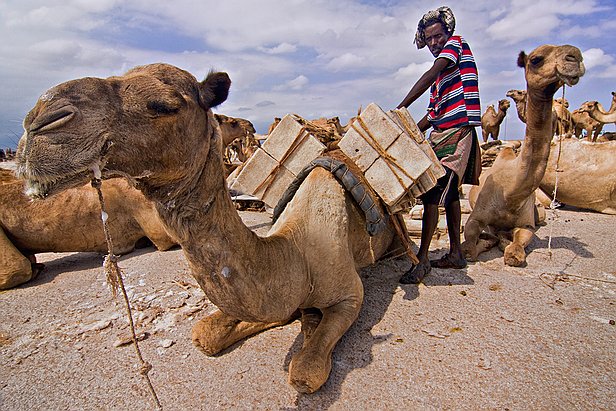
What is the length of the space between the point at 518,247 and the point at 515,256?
267mm

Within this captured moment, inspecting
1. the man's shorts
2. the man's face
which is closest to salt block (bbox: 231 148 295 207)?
the man's shorts

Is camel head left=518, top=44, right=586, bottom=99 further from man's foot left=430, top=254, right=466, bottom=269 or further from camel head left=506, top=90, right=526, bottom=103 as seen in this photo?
camel head left=506, top=90, right=526, bottom=103

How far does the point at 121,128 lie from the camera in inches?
62.5

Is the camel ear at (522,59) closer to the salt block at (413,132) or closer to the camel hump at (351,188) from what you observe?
the salt block at (413,132)

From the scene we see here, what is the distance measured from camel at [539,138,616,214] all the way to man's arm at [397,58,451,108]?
4.71 m

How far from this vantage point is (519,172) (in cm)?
478


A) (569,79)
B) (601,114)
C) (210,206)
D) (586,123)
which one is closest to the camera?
(210,206)

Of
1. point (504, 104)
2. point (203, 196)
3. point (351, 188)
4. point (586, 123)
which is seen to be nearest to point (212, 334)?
point (203, 196)

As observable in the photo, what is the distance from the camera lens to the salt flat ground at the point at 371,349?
7.88ft

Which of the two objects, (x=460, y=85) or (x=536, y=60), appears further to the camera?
(x=460, y=85)

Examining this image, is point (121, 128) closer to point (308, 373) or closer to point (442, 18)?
A: point (308, 373)

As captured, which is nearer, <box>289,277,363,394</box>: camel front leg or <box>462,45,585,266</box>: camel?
<box>289,277,363,394</box>: camel front leg

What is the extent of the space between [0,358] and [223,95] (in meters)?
2.91

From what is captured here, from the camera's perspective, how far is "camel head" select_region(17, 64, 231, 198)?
1.41m
